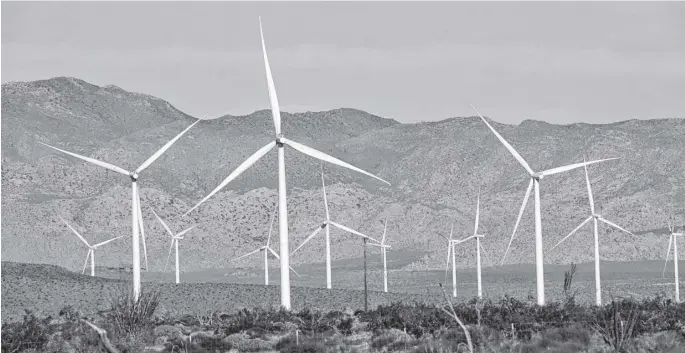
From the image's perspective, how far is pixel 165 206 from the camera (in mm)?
191500

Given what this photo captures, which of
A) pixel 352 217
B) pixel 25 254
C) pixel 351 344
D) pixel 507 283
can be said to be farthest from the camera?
pixel 352 217

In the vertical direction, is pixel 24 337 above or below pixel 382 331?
above

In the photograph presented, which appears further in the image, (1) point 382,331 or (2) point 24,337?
(1) point 382,331

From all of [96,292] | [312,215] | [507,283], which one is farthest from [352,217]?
[96,292]

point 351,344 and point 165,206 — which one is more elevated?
point 165,206

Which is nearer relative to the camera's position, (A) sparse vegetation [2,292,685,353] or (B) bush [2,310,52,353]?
(A) sparse vegetation [2,292,685,353]

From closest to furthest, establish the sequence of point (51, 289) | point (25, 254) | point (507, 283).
→ point (51, 289) → point (507, 283) → point (25, 254)

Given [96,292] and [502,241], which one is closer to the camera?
[96,292]

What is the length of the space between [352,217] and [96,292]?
11776 centimetres

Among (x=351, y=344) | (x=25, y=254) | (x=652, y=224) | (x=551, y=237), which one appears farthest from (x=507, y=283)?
(x=351, y=344)

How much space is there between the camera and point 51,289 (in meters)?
80.6

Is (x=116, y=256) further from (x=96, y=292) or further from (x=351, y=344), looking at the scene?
(x=351, y=344)

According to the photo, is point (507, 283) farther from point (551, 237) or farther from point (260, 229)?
point (260, 229)

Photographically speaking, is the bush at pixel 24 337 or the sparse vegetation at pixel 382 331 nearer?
the sparse vegetation at pixel 382 331
